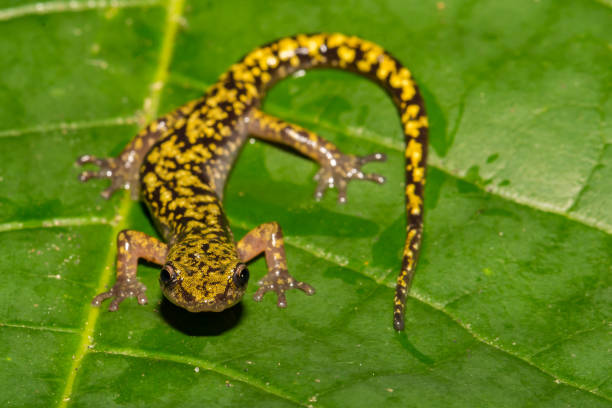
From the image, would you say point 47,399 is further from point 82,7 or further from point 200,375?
point 82,7

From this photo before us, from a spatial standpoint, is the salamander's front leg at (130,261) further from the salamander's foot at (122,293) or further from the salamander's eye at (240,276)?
the salamander's eye at (240,276)

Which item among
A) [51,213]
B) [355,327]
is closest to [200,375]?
[355,327]

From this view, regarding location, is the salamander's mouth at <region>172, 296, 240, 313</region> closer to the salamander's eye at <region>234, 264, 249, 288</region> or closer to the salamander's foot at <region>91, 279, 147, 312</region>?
the salamander's eye at <region>234, 264, 249, 288</region>

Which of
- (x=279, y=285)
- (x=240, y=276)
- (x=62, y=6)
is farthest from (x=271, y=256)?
(x=62, y=6)

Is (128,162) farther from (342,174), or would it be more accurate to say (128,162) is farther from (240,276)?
(240,276)

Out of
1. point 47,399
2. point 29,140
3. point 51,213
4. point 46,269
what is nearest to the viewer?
point 47,399

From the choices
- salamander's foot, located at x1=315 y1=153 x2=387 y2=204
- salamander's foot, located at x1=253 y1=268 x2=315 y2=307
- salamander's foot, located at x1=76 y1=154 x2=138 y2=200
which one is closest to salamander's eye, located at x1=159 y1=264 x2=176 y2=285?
salamander's foot, located at x1=253 y1=268 x2=315 y2=307
